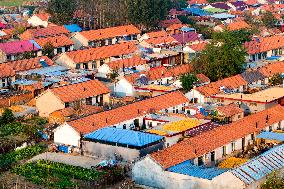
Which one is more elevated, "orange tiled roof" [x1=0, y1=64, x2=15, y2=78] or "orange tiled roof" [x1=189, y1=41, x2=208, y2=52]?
"orange tiled roof" [x1=0, y1=64, x2=15, y2=78]

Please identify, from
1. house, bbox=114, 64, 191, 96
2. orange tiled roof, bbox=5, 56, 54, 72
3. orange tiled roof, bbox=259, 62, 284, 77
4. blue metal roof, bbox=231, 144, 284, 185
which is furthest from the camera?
orange tiled roof, bbox=5, 56, 54, 72

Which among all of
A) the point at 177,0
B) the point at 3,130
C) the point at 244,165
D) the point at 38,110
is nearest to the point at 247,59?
the point at 38,110

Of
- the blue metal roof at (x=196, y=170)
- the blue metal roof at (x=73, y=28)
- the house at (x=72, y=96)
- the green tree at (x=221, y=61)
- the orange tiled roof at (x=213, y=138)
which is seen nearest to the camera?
the blue metal roof at (x=196, y=170)

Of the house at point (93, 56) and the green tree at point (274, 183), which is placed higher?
the green tree at point (274, 183)

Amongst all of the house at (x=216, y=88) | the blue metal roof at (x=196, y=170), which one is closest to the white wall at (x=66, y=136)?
the blue metal roof at (x=196, y=170)

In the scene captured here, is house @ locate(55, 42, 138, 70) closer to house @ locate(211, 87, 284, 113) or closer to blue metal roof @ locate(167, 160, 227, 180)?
house @ locate(211, 87, 284, 113)

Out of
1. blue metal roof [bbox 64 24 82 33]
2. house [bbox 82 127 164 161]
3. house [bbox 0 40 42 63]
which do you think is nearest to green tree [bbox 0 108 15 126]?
house [bbox 82 127 164 161]

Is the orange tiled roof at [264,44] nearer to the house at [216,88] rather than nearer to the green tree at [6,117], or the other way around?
the house at [216,88]
